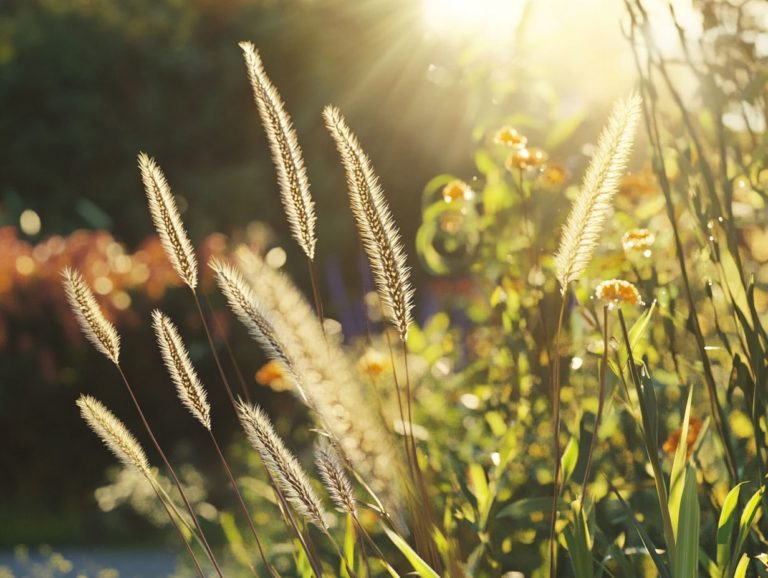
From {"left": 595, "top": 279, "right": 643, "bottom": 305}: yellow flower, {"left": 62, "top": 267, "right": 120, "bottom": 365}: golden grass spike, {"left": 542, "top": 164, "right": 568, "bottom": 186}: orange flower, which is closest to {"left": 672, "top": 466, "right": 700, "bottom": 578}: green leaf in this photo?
{"left": 595, "top": 279, "right": 643, "bottom": 305}: yellow flower

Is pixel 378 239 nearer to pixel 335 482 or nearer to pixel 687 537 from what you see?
pixel 335 482

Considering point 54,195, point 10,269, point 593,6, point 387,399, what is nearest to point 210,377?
point 10,269

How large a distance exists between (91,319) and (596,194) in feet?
2.18

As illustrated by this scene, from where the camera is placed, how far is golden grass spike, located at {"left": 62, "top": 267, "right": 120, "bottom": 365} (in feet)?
4.07

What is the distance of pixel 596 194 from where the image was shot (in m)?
1.06

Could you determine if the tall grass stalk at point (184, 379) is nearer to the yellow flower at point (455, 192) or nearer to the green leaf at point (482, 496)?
the green leaf at point (482, 496)

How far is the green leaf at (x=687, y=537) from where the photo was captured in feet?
3.62

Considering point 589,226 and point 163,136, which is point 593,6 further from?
point 163,136

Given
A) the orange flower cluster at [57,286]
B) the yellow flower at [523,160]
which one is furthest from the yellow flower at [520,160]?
the orange flower cluster at [57,286]

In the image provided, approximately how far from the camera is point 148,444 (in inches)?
205

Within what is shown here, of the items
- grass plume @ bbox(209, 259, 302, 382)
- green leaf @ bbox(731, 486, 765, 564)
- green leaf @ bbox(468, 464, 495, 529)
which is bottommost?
green leaf @ bbox(468, 464, 495, 529)

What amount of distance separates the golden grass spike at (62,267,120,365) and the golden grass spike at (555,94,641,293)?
59cm

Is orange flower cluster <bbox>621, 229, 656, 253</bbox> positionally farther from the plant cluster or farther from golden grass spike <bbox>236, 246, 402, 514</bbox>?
golden grass spike <bbox>236, 246, 402, 514</bbox>

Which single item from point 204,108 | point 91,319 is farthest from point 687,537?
point 204,108
